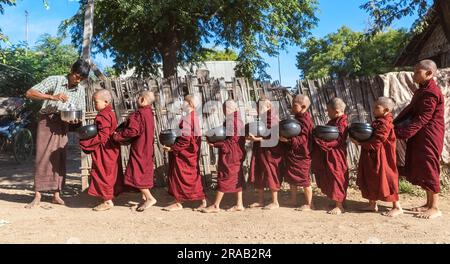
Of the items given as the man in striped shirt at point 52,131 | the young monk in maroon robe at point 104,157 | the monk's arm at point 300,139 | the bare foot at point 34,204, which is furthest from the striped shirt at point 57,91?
the monk's arm at point 300,139

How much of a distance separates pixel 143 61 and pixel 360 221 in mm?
11126

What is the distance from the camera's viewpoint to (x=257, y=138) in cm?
497

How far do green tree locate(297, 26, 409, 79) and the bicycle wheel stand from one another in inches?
581

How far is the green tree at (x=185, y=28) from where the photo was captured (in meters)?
10.9

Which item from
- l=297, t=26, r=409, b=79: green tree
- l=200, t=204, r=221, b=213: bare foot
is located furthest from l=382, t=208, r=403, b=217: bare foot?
l=297, t=26, r=409, b=79: green tree

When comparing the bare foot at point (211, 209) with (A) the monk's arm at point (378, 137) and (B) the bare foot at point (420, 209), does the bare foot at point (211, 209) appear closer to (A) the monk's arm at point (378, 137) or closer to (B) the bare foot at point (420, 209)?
(A) the monk's arm at point (378, 137)

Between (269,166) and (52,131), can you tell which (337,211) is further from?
(52,131)

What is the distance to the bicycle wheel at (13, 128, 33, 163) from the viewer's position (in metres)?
10.6

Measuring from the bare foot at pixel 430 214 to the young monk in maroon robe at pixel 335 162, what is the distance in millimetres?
860

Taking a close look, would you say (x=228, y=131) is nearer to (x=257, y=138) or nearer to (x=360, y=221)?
(x=257, y=138)

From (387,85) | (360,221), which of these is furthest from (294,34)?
(360,221)

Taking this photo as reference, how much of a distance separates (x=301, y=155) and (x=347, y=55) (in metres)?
28.7

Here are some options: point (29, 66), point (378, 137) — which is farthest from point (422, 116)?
point (29, 66)

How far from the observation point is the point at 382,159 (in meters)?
4.75
